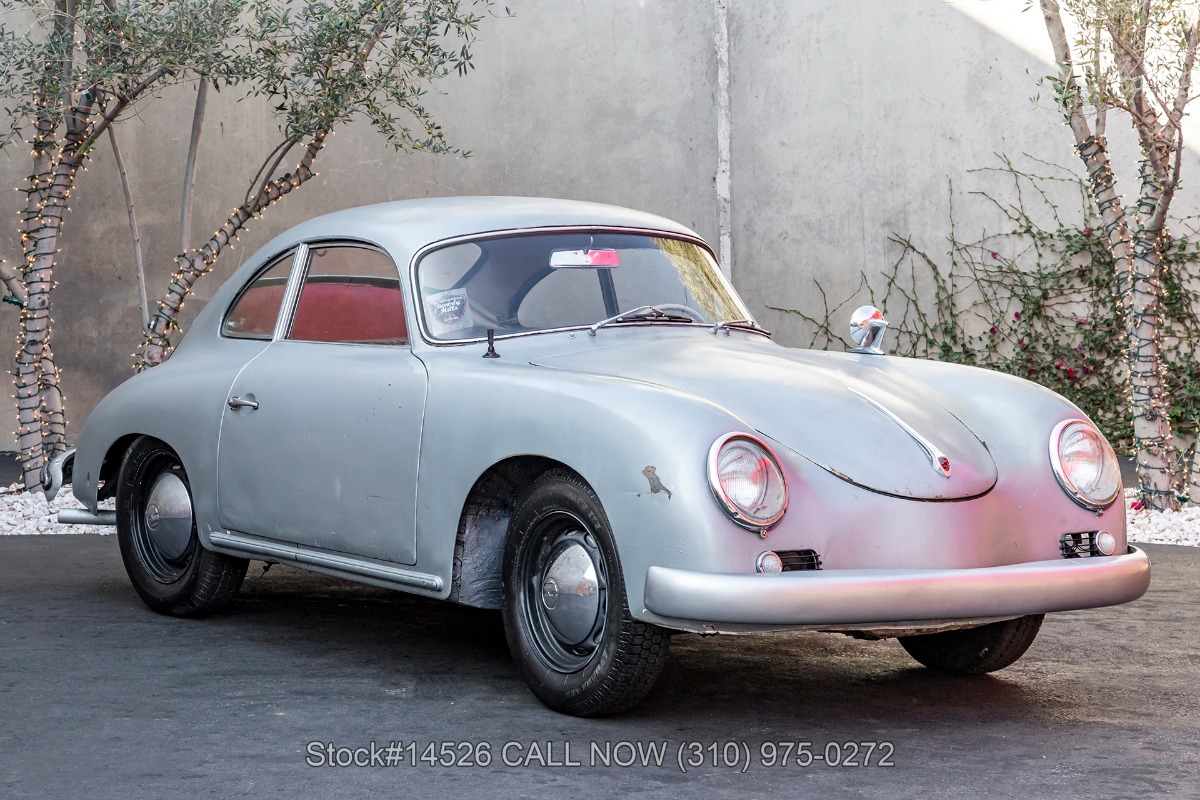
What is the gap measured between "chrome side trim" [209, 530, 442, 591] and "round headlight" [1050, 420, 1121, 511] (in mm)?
1776

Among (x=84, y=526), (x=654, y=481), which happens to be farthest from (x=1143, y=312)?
(x=84, y=526)

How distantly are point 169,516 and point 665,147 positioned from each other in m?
7.18

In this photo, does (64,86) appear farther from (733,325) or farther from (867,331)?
(867,331)

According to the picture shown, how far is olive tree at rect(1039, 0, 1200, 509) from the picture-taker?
7.11m

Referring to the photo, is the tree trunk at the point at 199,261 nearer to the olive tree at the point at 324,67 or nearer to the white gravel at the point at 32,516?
the olive tree at the point at 324,67

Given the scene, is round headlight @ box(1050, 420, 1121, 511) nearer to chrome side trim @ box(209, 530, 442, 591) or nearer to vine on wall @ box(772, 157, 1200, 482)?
chrome side trim @ box(209, 530, 442, 591)

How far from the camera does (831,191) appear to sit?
440 inches

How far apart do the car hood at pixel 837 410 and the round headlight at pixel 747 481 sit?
5.7 inches

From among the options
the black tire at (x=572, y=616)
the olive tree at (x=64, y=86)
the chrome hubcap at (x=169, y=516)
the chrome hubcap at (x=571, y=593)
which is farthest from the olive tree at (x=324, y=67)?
the chrome hubcap at (x=571, y=593)

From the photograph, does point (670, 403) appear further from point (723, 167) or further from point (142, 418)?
point (723, 167)

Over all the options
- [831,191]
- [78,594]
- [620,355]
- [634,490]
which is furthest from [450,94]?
[634,490]

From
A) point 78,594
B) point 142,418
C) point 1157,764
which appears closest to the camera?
point 1157,764

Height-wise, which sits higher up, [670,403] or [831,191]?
[831,191]

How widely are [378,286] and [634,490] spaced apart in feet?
5.19
